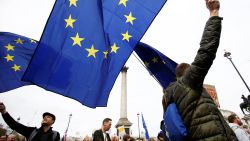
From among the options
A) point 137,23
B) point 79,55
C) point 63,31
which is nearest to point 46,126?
point 79,55

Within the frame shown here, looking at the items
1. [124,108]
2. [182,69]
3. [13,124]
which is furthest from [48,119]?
[124,108]

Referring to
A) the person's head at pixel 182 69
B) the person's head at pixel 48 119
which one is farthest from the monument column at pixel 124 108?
the person's head at pixel 182 69

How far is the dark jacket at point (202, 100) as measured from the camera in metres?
2.12

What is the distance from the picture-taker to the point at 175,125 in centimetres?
222

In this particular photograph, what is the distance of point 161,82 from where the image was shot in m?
6.98

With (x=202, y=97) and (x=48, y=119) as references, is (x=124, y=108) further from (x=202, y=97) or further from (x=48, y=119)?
(x=202, y=97)

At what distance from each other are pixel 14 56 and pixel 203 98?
17.2 feet

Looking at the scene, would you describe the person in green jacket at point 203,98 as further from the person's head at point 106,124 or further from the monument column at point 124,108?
the monument column at point 124,108

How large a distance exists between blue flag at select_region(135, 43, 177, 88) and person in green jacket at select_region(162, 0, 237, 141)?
15.0 feet

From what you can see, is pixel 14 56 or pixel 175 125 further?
pixel 14 56

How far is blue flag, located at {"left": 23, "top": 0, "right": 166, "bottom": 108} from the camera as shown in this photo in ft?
15.6

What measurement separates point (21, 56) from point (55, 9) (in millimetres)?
2017

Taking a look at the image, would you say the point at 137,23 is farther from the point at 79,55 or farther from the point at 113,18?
the point at 79,55

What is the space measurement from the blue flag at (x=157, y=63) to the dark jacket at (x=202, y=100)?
4646mm
